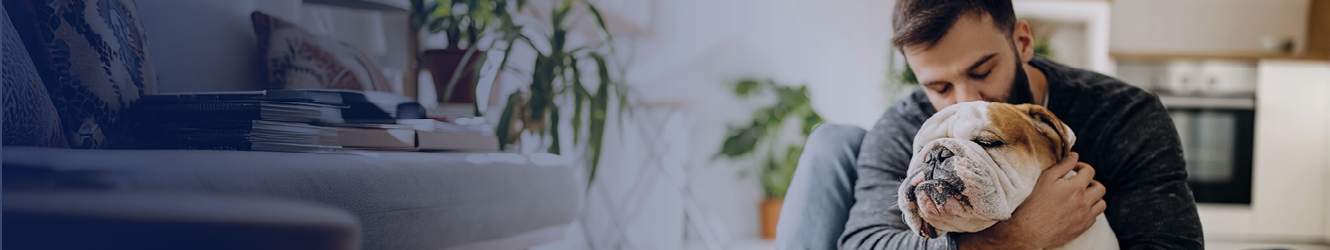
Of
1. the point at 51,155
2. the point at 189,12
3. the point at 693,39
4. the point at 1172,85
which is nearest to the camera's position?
the point at 51,155

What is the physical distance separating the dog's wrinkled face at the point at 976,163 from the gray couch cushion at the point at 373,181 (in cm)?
51

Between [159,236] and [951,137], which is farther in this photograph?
[951,137]

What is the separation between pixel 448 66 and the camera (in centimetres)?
127

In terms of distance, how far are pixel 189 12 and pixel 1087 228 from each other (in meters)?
0.90

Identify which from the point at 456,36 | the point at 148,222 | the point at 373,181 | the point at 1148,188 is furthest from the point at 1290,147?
the point at 148,222

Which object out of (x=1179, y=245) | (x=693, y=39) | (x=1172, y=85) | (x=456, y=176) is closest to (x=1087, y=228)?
(x=1179, y=245)

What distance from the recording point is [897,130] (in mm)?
807

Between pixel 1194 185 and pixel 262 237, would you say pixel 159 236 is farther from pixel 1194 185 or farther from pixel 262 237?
pixel 1194 185

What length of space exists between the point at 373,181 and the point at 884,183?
0.57 metres

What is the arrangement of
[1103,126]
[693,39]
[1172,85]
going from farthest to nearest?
[1172,85]
[693,39]
[1103,126]

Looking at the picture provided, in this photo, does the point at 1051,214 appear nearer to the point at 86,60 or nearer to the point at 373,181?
the point at 373,181

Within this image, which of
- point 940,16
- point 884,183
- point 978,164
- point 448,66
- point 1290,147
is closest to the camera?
point 978,164

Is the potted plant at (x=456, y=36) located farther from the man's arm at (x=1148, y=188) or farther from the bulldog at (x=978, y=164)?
the man's arm at (x=1148, y=188)

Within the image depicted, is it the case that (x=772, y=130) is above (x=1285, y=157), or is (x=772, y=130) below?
above
